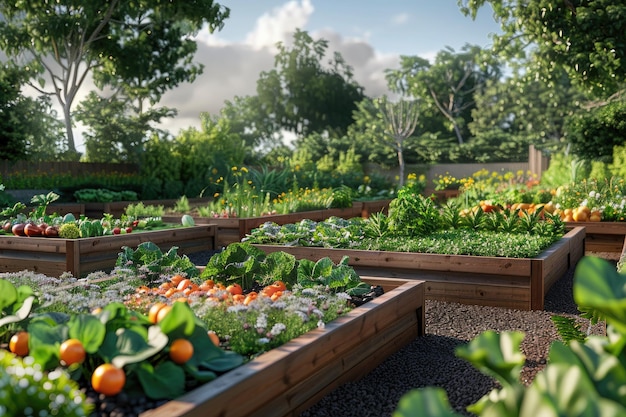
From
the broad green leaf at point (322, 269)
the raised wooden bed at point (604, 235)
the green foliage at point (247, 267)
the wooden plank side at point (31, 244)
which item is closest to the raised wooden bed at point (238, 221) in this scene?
the wooden plank side at point (31, 244)

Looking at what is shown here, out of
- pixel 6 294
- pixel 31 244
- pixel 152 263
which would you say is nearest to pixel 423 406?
pixel 6 294

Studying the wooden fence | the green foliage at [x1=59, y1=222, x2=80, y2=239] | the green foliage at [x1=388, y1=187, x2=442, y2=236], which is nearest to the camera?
the green foliage at [x1=388, y1=187, x2=442, y2=236]

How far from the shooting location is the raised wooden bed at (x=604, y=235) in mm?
8688

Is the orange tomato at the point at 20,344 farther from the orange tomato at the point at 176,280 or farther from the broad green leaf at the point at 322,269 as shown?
the broad green leaf at the point at 322,269

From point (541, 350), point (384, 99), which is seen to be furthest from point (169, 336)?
point (384, 99)

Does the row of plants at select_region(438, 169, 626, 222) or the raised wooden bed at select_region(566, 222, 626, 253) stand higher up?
the row of plants at select_region(438, 169, 626, 222)

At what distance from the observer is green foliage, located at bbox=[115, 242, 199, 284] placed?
455 centimetres

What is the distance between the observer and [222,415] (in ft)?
7.32

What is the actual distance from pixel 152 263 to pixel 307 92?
37.2 metres

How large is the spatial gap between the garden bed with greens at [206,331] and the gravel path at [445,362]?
9 cm

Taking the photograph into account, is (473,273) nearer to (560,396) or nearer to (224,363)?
(224,363)

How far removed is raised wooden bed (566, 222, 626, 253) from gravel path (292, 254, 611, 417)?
3768 mm

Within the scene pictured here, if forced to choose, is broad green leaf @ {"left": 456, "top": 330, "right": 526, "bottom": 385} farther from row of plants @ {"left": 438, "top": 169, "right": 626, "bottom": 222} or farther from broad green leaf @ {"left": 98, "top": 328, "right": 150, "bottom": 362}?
row of plants @ {"left": 438, "top": 169, "right": 626, "bottom": 222}

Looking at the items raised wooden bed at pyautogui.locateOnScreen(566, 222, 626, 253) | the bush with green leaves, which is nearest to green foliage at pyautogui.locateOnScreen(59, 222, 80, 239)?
the bush with green leaves
